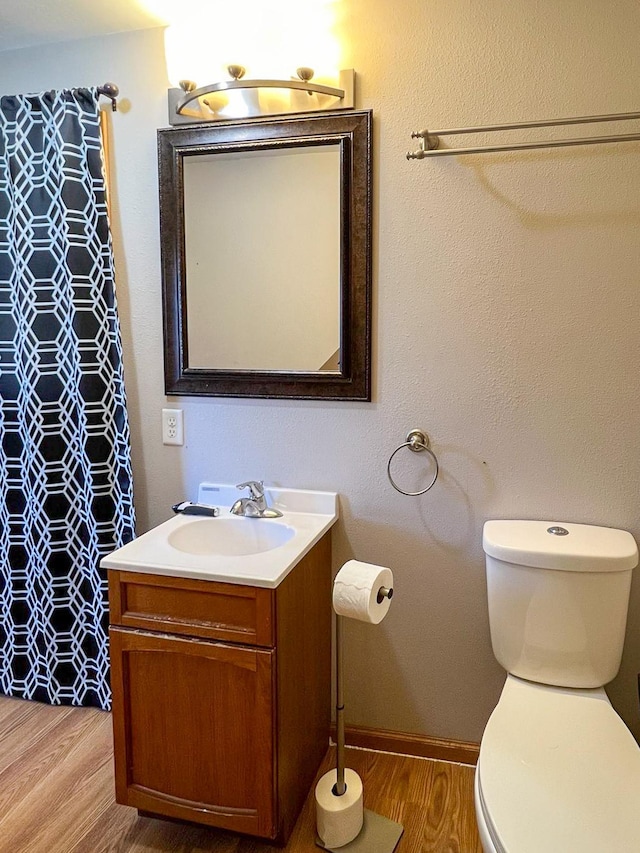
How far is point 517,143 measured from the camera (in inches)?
64.4

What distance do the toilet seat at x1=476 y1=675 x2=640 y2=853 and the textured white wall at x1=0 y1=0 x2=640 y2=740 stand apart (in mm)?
415

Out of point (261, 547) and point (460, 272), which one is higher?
point (460, 272)

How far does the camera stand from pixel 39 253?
1.95 metres

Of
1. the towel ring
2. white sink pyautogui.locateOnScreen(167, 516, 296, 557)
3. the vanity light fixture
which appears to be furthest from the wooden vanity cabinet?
the vanity light fixture

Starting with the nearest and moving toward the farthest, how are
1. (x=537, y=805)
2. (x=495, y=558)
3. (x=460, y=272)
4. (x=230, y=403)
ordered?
(x=537, y=805)
(x=495, y=558)
(x=460, y=272)
(x=230, y=403)

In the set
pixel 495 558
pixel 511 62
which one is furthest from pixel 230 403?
pixel 511 62

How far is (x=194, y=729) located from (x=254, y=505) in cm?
62

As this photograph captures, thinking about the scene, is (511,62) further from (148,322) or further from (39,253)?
(39,253)

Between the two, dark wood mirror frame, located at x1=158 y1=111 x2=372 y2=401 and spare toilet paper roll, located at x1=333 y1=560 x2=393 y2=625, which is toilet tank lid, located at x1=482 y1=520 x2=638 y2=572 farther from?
dark wood mirror frame, located at x1=158 y1=111 x2=372 y2=401

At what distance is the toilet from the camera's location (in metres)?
1.17

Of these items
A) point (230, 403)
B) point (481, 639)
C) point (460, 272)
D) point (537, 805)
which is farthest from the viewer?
point (230, 403)

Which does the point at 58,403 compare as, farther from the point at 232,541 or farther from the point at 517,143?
the point at 517,143

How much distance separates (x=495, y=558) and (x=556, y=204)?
37.9 inches

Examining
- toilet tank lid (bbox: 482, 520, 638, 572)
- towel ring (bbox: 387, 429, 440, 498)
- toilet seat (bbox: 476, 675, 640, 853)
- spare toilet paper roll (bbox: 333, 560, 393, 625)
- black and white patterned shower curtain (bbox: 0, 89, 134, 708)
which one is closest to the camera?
toilet seat (bbox: 476, 675, 640, 853)
